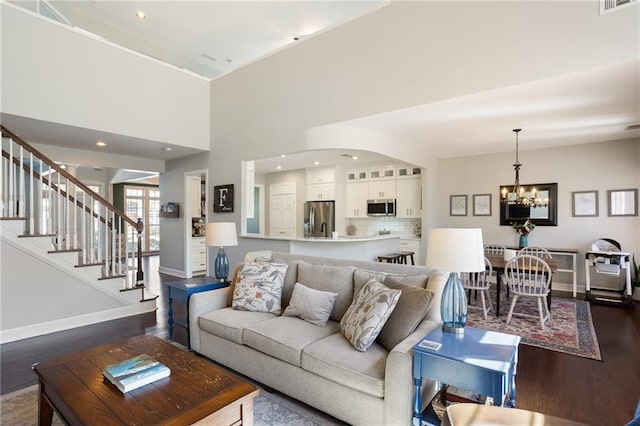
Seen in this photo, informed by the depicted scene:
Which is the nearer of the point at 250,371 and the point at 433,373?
the point at 433,373

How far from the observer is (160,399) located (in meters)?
1.62

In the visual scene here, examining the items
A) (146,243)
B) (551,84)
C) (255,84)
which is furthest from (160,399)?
(146,243)

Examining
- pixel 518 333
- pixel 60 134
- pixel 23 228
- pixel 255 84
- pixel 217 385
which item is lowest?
pixel 518 333

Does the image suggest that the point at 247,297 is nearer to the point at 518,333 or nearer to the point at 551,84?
the point at 518,333

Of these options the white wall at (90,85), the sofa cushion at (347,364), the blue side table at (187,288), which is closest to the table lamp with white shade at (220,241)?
the blue side table at (187,288)

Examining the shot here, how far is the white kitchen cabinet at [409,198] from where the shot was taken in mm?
7102

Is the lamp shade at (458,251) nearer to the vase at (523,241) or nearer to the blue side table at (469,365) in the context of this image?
the blue side table at (469,365)

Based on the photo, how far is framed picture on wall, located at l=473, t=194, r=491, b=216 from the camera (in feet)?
22.0

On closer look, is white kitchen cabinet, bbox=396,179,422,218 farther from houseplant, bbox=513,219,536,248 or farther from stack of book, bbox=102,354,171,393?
stack of book, bbox=102,354,171,393

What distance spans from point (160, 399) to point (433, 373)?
4.66 feet

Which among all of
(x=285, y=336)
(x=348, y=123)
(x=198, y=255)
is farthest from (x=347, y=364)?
(x=198, y=255)

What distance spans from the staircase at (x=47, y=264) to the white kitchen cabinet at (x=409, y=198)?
5314 millimetres

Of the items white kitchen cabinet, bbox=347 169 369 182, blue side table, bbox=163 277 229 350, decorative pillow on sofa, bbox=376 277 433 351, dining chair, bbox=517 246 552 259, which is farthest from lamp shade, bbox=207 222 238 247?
white kitchen cabinet, bbox=347 169 369 182

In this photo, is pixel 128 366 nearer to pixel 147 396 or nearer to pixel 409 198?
pixel 147 396
